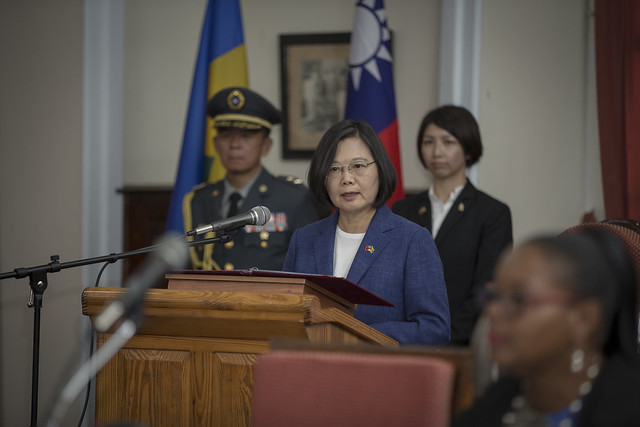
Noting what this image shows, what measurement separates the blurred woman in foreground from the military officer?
2.43m

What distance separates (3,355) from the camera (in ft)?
16.3

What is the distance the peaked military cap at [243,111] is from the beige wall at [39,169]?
1.41 meters

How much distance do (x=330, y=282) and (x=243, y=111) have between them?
2.03 metres

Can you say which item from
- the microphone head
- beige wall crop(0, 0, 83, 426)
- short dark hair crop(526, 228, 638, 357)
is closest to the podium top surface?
the microphone head

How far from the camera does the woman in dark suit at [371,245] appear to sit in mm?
2412

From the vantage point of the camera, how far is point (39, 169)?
196 inches

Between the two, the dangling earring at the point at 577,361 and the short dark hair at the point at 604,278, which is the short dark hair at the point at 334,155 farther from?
the dangling earring at the point at 577,361

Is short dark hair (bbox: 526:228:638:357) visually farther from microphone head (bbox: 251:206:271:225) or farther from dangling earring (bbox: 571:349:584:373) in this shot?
microphone head (bbox: 251:206:271:225)

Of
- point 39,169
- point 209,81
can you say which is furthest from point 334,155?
point 39,169

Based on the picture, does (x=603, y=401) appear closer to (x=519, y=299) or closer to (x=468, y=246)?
(x=519, y=299)

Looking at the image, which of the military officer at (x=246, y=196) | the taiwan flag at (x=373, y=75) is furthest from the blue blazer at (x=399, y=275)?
the taiwan flag at (x=373, y=75)

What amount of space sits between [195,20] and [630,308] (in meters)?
4.39

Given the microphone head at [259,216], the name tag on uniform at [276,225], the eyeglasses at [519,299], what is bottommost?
the eyeglasses at [519,299]

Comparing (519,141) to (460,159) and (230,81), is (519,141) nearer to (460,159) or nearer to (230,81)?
(460,159)
